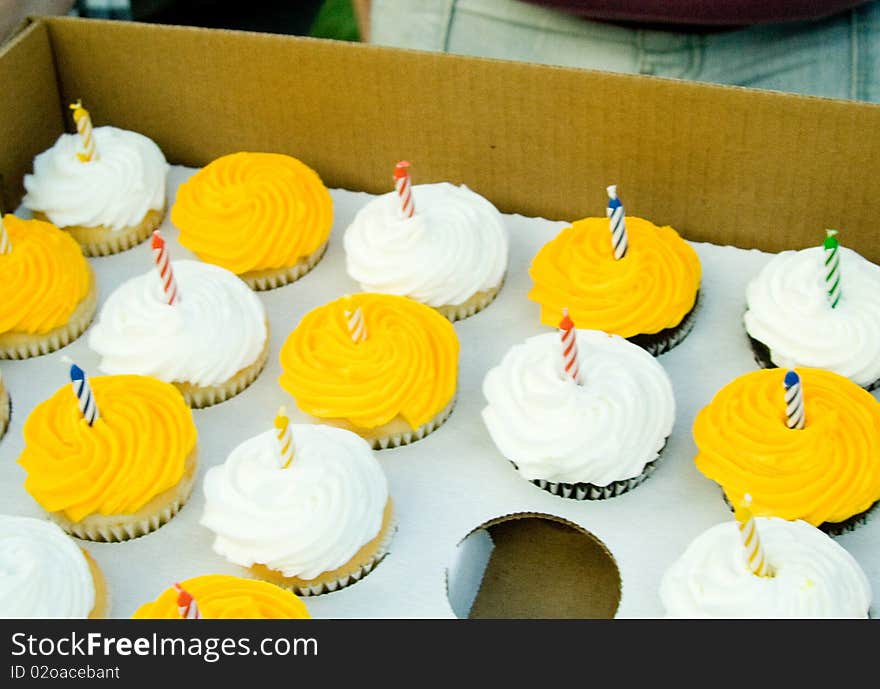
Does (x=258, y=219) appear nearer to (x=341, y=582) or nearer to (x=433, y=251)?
(x=433, y=251)

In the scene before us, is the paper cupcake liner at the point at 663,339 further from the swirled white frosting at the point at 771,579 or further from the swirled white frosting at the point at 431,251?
the swirled white frosting at the point at 771,579

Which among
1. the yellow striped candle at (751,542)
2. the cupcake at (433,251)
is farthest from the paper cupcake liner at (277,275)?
the yellow striped candle at (751,542)

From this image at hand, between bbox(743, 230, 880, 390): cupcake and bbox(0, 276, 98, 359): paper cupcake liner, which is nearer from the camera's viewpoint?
bbox(743, 230, 880, 390): cupcake

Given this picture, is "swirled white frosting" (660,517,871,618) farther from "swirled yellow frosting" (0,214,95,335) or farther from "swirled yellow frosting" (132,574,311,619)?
"swirled yellow frosting" (0,214,95,335)

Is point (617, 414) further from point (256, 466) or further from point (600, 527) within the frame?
point (256, 466)

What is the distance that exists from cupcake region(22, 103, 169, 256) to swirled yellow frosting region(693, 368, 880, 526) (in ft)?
4.57

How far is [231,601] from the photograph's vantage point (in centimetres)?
181

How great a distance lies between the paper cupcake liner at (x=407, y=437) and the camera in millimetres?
2236

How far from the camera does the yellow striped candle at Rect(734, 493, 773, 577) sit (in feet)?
5.49

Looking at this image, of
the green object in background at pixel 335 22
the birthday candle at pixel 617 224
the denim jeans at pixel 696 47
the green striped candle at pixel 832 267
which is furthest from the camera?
the green object in background at pixel 335 22

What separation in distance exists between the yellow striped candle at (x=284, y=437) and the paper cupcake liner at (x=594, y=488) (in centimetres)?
46

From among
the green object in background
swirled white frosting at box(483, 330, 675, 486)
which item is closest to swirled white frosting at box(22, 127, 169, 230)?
swirled white frosting at box(483, 330, 675, 486)

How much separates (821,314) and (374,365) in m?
0.88
